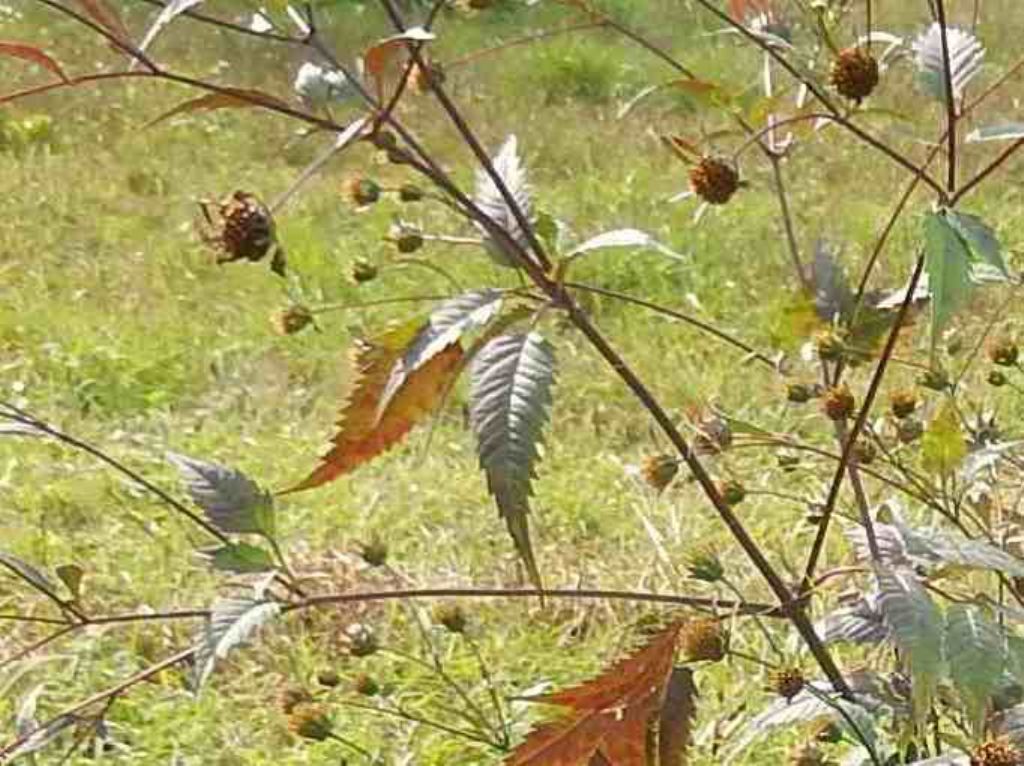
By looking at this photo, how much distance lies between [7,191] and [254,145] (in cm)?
55

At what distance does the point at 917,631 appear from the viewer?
0.72m

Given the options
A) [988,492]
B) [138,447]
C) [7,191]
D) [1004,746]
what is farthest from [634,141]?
[1004,746]

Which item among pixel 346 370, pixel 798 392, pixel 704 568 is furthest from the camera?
pixel 346 370

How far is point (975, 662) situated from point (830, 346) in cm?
18

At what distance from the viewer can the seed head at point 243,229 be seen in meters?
0.64

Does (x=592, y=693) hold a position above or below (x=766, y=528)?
below

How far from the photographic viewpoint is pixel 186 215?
370cm

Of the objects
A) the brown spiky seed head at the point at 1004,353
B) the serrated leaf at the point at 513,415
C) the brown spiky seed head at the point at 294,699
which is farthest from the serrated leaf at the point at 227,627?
the brown spiky seed head at the point at 1004,353

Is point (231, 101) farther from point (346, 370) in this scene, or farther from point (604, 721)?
point (346, 370)

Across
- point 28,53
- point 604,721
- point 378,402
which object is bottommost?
point 604,721

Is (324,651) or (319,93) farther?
(324,651)

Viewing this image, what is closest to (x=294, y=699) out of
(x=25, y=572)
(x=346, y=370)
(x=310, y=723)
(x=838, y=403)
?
(x=310, y=723)

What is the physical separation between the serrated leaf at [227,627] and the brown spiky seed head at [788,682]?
234mm

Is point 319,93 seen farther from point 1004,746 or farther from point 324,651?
point 324,651
